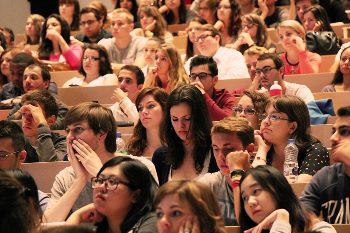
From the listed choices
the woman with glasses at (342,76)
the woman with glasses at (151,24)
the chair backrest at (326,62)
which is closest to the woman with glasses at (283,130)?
the woman with glasses at (342,76)

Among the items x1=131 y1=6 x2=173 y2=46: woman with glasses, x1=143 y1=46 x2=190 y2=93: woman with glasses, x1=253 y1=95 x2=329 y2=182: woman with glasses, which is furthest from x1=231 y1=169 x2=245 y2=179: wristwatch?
x1=131 y1=6 x2=173 y2=46: woman with glasses

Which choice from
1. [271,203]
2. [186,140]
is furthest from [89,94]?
[271,203]

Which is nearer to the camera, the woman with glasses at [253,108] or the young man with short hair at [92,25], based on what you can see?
the woman with glasses at [253,108]

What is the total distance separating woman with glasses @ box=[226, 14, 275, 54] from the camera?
8.89 metres

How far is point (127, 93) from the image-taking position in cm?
743

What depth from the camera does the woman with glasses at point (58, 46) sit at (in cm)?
952

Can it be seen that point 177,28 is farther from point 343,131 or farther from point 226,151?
point 343,131

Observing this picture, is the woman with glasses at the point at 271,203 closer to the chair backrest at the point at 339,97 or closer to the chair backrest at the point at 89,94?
the chair backrest at the point at 339,97

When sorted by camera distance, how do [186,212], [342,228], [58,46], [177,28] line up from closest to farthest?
[186,212], [342,228], [58,46], [177,28]

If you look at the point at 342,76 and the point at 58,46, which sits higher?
the point at 342,76

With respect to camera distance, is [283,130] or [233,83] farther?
[233,83]

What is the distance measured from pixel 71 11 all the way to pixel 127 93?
13.1 feet

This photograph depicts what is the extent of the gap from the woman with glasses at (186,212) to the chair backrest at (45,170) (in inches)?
74.2

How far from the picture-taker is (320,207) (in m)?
4.86
